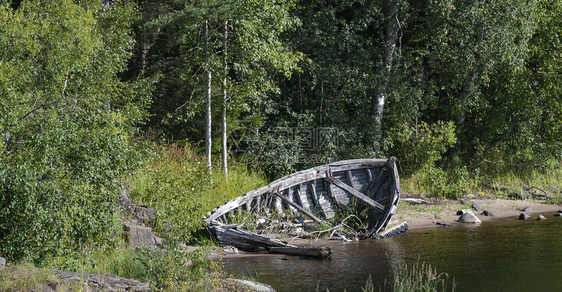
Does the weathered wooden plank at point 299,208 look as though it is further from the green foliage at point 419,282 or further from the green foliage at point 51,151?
the green foliage at point 51,151

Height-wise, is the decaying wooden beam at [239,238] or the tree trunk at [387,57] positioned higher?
the tree trunk at [387,57]

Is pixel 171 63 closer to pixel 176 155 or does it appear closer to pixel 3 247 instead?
pixel 176 155

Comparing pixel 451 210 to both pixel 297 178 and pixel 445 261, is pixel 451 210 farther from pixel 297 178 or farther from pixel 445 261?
pixel 445 261

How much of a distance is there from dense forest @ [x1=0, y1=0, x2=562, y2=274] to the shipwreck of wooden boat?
2.01 m

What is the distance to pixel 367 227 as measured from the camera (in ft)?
46.4

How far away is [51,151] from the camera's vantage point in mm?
8773

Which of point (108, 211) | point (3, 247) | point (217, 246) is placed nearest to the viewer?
point (3, 247)

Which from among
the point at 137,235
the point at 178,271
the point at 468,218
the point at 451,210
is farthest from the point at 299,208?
the point at 178,271

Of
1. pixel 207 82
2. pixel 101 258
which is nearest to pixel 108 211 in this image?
pixel 101 258

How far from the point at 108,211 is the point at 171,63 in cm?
876

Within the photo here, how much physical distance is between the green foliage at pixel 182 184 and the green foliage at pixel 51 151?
4.57 ft

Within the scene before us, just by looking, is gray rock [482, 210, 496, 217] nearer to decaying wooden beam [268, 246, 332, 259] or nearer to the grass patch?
decaying wooden beam [268, 246, 332, 259]

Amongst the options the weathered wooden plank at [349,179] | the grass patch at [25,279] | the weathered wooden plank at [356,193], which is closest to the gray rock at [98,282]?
the grass patch at [25,279]

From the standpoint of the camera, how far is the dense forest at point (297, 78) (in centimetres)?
1249
